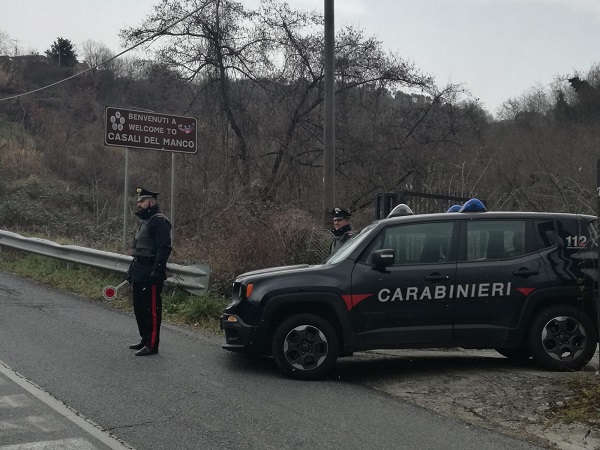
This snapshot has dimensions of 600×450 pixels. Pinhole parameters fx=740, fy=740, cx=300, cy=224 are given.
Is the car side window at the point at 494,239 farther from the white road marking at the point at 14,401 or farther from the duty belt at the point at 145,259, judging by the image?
the white road marking at the point at 14,401

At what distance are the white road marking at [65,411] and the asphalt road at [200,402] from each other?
4cm

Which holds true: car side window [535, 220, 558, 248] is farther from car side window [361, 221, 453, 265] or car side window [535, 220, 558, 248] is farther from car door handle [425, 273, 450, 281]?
car door handle [425, 273, 450, 281]

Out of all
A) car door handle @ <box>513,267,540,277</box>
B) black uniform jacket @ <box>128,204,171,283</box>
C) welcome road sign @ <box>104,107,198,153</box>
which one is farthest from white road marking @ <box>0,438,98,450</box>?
welcome road sign @ <box>104,107,198,153</box>

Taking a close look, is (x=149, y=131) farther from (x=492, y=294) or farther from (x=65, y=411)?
(x=65, y=411)

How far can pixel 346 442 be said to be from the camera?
520 cm

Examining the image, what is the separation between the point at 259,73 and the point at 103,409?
628 inches

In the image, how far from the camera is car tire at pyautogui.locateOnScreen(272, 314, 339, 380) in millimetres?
7117

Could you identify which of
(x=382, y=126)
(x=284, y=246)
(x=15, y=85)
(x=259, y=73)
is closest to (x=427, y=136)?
(x=382, y=126)

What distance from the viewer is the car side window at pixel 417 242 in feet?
24.4

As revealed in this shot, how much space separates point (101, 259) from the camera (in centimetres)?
1314

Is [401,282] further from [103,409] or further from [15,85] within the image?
[15,85]

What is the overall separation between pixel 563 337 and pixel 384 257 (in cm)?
197

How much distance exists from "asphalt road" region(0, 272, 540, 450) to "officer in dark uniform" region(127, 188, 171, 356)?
27 cm

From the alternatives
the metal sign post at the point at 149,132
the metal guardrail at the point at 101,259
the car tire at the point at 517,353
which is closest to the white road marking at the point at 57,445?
the car tire at the point at 517,353
